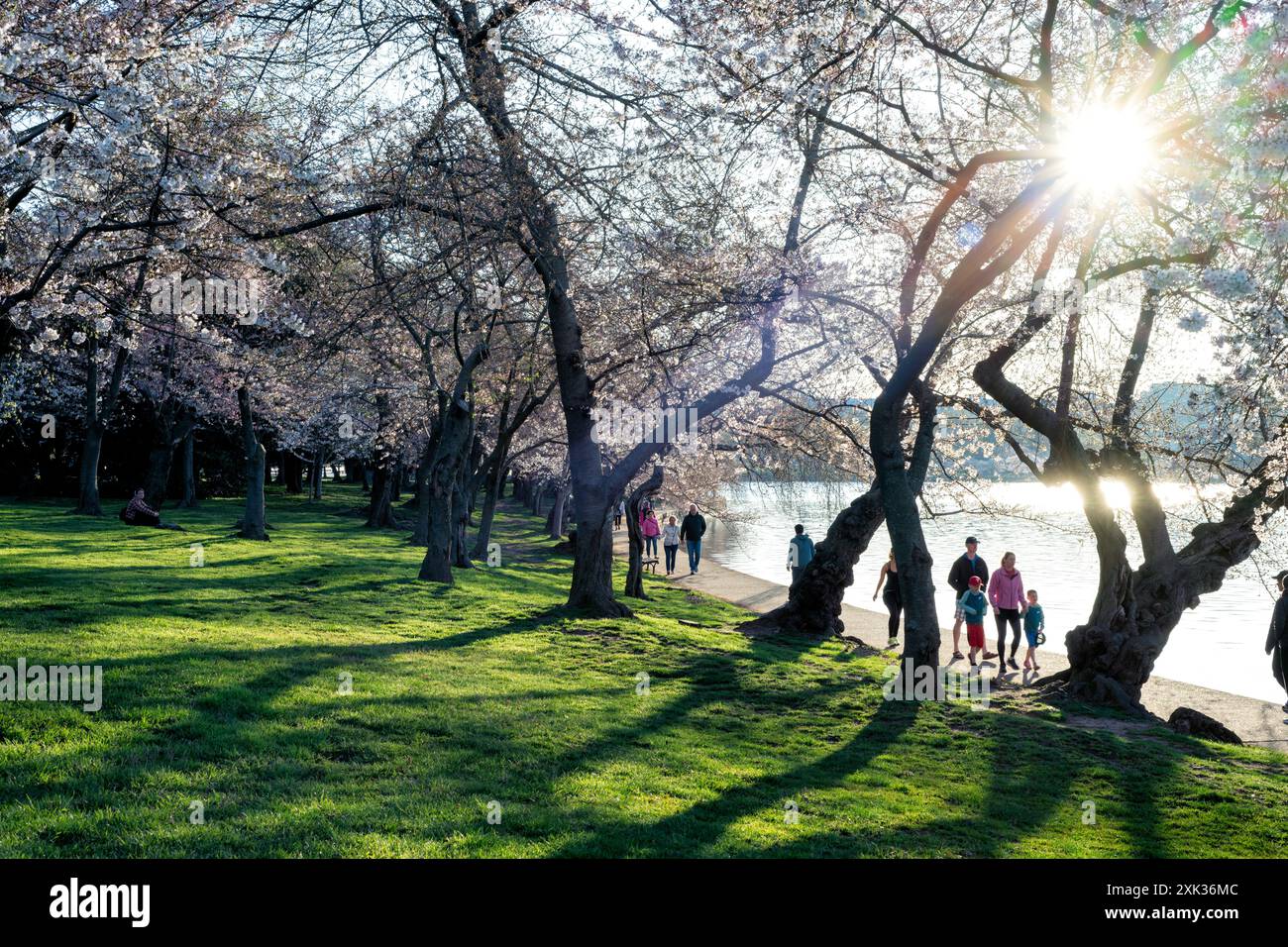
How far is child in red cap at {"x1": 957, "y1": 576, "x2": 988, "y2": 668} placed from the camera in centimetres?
1728

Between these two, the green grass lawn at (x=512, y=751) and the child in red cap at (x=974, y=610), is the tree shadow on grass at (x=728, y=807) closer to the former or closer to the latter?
the green grass lawn at (x=512, y=751)

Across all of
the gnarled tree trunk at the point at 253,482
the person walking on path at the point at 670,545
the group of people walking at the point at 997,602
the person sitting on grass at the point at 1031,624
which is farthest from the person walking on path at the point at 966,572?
the gnarled tree trunk at the point at 253,482

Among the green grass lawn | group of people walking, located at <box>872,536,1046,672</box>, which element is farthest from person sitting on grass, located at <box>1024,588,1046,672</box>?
the green grass lawn

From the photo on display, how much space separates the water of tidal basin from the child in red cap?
2362 millimetres

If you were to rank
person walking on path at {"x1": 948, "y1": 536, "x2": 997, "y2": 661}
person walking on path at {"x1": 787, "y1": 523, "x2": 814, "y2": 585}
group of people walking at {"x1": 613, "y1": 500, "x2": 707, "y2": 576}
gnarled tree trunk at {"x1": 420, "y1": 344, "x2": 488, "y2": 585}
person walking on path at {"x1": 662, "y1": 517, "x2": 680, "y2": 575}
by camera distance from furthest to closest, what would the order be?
person walking on path at {"x1": 662, "y1": 517, "x2": 680, "y2": 575} → group of people walking at {"x1": 613, "y1": 500, "x2": 707, "y2": 576} → person walking on path at {"x1": 787, "y1": 523, "x2": 814, "y2": 585} → gnarled tree trunk at {"x1": 420, "y1": 344, "x2": 488, "y2": 585} → person walking on path at {"x1": 948, "y1": 536, "x2": 997, "y2": 661}

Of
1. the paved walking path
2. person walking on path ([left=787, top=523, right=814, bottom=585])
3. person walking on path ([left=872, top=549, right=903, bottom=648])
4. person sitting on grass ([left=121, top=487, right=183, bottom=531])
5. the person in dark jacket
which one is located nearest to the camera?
the person in dark jacket

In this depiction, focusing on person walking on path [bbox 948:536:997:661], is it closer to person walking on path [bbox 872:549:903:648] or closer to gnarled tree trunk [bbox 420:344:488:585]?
person walking on path [bbox 872:549:903:648]

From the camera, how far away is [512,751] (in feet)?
26.8

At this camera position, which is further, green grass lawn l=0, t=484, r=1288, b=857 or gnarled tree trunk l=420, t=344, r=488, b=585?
gnarled tree trunk l=420, t=344, r=488, b=585

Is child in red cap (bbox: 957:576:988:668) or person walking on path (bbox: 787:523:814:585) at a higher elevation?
person walking on path (bbox: 787:523:814:585)

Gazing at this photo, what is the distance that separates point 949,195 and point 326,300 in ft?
29.2
